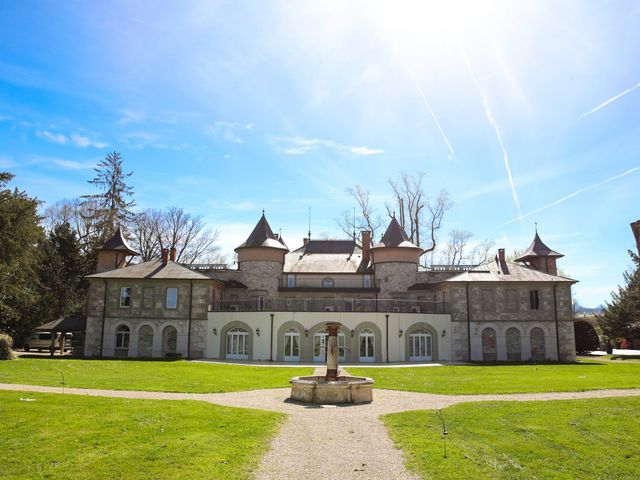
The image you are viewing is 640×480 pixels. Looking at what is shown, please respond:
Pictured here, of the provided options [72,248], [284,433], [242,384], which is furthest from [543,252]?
[72,248]

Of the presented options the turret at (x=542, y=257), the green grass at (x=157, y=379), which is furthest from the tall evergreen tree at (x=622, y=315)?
the green grass at (x=157, y=379)

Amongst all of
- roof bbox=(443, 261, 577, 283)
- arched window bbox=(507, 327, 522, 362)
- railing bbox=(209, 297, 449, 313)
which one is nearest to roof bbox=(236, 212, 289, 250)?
railing bbox=(209, 297, 449, 313)

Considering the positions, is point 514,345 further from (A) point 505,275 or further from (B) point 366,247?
(B) point 366,247

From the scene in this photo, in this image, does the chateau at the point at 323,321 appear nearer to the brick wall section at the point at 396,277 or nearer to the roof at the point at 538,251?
the brick wall section at the point at 396,277

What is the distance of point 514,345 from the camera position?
3266 centimetres

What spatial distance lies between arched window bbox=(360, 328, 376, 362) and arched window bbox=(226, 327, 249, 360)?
6.99 metres

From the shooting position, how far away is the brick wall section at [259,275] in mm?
37125

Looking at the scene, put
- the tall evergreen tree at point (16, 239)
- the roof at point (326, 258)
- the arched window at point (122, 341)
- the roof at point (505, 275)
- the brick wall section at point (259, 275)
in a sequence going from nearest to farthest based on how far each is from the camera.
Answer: the tall evergreen tree at point (16, 239) → the arched window at point (122, 341) → the roof at point (505, 275) → the brick wall section at point (259, 275) → the roof at point (326, 258)

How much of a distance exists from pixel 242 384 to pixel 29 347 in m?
27.9

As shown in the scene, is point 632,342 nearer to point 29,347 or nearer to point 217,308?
point 217,308

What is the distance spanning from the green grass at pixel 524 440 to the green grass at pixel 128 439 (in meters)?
2.75

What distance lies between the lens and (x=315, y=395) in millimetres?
13484

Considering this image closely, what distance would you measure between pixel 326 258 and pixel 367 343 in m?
11.3

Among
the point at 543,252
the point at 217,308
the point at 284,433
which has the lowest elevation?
the point at 284,433
